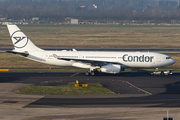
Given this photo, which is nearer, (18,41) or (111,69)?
(111,69)

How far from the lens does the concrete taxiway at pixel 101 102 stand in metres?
26.4

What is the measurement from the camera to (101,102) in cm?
3127

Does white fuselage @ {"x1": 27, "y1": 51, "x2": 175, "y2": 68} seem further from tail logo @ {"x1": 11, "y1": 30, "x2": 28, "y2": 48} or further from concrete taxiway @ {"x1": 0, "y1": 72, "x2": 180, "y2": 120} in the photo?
concrete taxiway @ {"x1": 0, "y1": 72, "x2": 180, "y2": 120}

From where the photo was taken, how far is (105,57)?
51.9m

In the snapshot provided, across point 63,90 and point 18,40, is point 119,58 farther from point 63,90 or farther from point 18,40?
point 18,40

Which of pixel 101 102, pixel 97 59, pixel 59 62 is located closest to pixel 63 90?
pixel 101 102

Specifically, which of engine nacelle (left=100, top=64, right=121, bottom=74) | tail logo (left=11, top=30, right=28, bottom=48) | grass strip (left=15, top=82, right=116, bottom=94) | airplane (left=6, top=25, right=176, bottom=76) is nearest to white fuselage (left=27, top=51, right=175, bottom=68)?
airplane (left=6, top=25, right=176, bottom=76)

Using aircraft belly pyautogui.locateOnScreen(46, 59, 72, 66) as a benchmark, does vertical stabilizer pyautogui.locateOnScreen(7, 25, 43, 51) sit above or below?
above

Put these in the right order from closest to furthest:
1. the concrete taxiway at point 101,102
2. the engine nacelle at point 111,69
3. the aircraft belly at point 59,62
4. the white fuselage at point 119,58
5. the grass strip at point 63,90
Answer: the concrete taxiway at point 101,102 → the grass strip at point 63,90 → the engine nacelle at point 111,69 → the white fuselage at point 119,58 → the aircraft belly at point 59,62

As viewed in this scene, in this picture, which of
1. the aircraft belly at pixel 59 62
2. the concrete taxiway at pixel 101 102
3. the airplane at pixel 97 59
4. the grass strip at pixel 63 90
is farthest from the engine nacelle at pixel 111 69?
the grass strip at pixel 63 90

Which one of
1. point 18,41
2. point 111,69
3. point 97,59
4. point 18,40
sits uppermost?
point 18,40

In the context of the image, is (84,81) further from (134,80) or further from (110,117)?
(110,117)

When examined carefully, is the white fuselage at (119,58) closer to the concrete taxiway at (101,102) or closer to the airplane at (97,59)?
the airplane at (97,59)

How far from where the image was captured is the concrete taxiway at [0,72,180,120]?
86.7 ft
